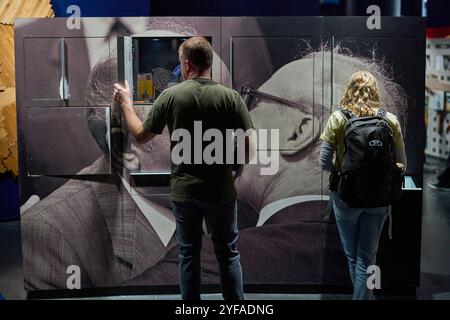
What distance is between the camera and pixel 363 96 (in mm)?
3650

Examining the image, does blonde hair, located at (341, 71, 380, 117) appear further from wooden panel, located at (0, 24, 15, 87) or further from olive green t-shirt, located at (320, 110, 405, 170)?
wooden panel, located at (0, 24, 15, 87)

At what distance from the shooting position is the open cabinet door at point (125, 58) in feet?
13.4

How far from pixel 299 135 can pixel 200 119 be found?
1265 millimetres

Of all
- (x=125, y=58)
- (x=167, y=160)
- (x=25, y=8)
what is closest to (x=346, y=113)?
(x=167, y=160)

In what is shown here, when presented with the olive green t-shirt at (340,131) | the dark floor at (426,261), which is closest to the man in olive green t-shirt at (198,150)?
the olive green t-shirt at (340,131)

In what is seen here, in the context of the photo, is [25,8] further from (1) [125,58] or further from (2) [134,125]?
(2) [134,125]

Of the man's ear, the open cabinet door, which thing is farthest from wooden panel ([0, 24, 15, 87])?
the man's ear

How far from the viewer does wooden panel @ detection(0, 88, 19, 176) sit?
636 centimetres

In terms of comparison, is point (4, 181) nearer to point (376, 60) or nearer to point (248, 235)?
point (248, 235)

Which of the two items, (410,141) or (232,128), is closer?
(232,128)

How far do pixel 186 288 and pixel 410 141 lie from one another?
190cm

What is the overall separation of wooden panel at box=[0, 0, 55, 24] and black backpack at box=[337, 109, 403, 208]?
372 centimetres
